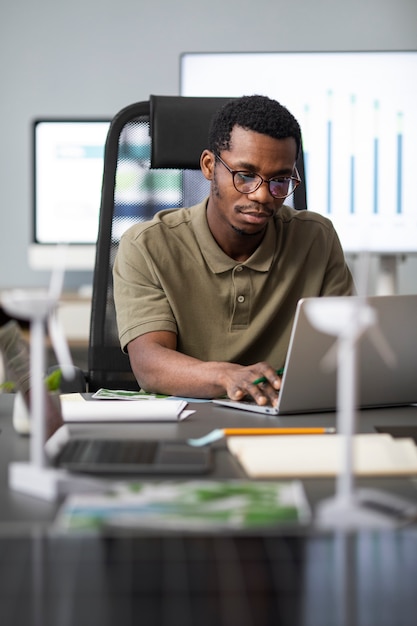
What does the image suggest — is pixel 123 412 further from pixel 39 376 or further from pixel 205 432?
pixel 39 376

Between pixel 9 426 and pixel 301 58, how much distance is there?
2112 millimetres

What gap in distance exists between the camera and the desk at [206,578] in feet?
2.03

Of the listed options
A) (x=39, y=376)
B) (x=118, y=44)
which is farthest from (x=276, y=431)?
(x=118, y=44)

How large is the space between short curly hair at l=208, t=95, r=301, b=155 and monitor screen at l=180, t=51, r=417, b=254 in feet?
3.65

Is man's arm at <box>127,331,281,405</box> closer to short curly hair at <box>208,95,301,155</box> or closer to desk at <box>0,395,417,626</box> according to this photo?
short curly hair at <box>208,95,301,155</box>

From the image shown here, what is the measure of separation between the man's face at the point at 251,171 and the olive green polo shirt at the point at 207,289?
93 millimetres

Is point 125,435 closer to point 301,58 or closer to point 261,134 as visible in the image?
point 261,134

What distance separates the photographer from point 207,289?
6.15 ft

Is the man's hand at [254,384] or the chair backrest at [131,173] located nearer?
the man's hand at [254,384]

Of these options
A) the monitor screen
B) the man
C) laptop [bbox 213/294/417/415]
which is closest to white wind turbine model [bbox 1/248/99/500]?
laptop [bbox 213/294/417/415]

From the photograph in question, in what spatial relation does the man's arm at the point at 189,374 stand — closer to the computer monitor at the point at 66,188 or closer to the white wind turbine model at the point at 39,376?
the white wind turbine model at the point at 39,376

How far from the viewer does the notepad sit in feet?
4.28

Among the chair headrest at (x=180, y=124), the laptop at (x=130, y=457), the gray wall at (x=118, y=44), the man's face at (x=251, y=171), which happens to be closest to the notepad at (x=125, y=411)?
the laptop at (x=130, y=457)

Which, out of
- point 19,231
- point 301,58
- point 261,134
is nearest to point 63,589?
point 261,134
